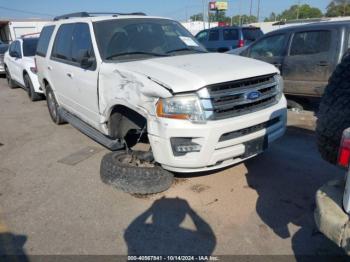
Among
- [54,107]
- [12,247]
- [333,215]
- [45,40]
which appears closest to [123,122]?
[12,247]

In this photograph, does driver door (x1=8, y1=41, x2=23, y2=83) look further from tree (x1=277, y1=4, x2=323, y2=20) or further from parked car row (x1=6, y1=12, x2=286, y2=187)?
tree (x1=277, y1=4, x2=323, y2=20)

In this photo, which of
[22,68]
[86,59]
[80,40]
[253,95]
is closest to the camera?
[253,95]

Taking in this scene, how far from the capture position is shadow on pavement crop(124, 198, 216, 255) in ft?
9.47

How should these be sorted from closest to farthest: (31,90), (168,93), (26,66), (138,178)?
(168,93), (138,178), (26,66), (31,90)

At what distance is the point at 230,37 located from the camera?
1645 cm

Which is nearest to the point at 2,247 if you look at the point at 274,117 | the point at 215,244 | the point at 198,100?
the point at 215,244

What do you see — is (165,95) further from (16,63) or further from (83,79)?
(16,63)

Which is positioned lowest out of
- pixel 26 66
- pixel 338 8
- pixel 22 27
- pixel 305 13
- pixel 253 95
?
pixel 305 13

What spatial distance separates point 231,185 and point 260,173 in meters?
0.50

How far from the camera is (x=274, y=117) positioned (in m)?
3.71

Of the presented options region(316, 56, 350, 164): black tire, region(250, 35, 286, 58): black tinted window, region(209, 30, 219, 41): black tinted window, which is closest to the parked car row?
region(316, 56, 350, 164): black tire

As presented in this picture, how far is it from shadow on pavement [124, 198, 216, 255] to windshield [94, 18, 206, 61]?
1.86m

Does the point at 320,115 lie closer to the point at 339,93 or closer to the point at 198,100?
the point at 339,93

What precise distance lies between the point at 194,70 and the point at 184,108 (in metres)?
0.48
